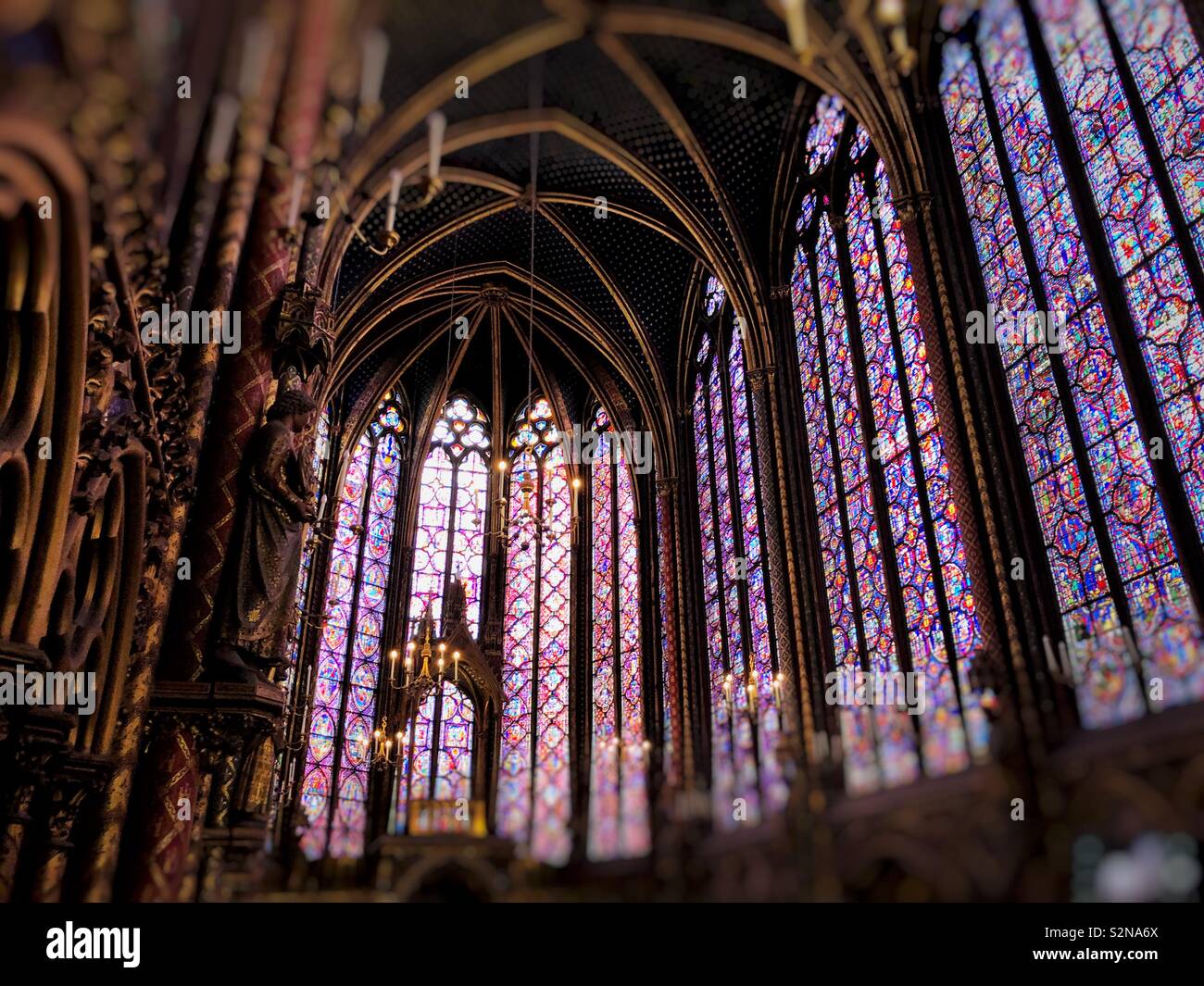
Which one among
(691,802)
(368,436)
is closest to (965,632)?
(691,802)

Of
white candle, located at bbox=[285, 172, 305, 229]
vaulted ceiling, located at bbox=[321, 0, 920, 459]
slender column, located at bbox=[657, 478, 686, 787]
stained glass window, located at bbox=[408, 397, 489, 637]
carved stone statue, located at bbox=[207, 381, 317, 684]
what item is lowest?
carved stone statue, located at bbox=[207, 381, 317, 684]

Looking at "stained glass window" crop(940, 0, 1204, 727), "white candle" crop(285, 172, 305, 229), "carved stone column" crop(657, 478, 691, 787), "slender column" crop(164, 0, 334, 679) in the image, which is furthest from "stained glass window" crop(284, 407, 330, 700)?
"stained glass window" crop(940, 0, 1204, 727)

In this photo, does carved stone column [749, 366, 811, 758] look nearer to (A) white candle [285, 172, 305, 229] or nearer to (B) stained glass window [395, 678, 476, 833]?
(B) stained glass window [395, 678, 476, 833]

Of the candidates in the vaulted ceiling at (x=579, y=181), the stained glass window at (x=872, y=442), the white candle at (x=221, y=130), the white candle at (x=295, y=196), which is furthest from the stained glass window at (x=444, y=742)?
the white candle at (x=221, y=130)

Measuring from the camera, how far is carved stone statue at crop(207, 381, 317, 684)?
7.88 meters

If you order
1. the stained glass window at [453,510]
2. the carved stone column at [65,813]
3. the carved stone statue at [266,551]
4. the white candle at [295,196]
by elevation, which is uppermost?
the stained glass window at [453,510]

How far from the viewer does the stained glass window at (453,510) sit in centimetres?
1867

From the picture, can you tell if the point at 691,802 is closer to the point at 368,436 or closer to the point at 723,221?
the point at 723,221

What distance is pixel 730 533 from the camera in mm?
14938

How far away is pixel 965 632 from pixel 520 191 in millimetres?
9682

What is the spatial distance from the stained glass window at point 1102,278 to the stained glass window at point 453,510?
11773 millimetres

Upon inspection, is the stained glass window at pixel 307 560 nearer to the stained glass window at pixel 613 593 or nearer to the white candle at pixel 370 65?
the stained glass window at pixel 613 593

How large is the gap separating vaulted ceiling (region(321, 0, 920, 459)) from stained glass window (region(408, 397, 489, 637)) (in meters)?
0.85
